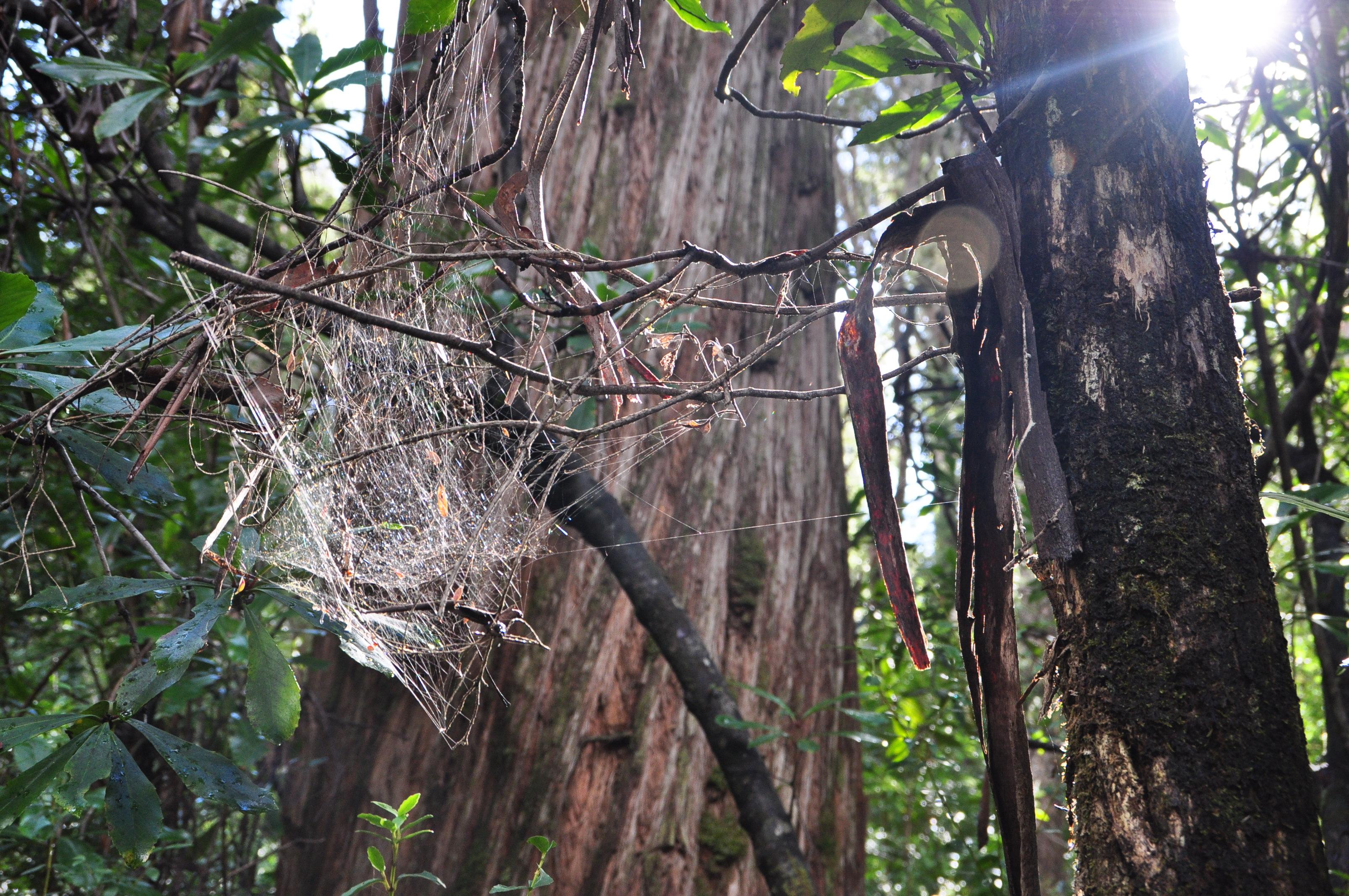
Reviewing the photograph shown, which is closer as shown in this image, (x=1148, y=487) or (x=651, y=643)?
(x=1148, y=487)

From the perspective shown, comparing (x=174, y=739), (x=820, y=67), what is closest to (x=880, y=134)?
(x=820, y=67)

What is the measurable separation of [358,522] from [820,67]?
1394 mm

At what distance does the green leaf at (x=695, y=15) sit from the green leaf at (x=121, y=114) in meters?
1.50

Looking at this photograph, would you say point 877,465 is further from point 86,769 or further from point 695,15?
point 86,769

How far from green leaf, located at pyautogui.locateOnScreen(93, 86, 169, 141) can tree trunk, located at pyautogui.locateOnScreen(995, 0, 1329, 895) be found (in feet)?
6.69

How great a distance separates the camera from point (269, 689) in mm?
1409

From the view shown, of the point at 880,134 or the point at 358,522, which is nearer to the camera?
the point at 880,134

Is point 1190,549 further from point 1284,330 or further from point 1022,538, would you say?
point 1284,330

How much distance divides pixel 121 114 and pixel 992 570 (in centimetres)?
A: 228

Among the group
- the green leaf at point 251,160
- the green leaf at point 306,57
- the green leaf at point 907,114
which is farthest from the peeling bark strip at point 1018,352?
the green leaf at point 251,160

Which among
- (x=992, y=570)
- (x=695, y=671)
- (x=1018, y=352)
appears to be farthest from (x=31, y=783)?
(x=1018, y=352)

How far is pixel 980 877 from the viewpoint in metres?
2.66

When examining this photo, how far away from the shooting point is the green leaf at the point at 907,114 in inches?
54.1

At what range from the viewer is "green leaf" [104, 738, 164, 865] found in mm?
1340
